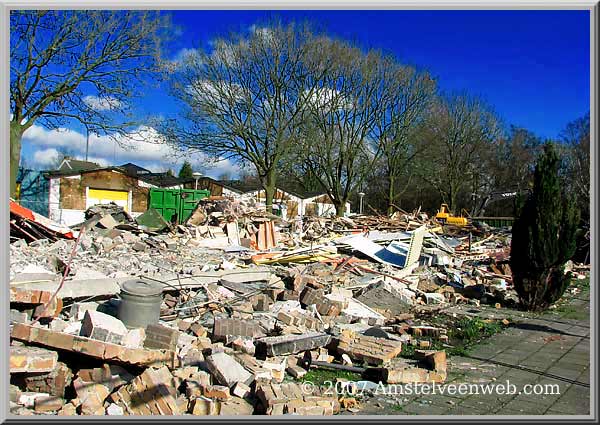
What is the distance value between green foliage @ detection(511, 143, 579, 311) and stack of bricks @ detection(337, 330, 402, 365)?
13.9 ft

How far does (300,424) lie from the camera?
3723mm

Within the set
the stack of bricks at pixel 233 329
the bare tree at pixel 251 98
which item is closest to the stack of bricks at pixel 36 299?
the stack of bricks at pixel 233 329

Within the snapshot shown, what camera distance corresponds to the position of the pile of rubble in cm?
465

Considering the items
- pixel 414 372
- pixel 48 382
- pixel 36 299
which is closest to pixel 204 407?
pixel 48 382

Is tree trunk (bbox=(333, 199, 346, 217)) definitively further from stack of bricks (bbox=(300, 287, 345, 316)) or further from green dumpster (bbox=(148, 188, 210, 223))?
stack of bricks (bbox=(300, 287, 345, 316))

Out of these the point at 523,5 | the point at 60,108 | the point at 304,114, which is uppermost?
the point at 304,114

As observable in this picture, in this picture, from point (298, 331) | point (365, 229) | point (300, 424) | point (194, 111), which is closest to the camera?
point (300, 424)

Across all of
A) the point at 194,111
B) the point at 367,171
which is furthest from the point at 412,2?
the point at 367,171

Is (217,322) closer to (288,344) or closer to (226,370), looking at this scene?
(288,344)

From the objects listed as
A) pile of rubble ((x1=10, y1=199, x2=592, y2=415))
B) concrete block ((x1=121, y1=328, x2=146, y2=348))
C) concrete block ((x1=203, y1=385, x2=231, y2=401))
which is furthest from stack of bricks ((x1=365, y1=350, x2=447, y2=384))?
concrete block ((x1=121, y1=328, x2=146, y2=348))

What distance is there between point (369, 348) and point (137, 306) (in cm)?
285

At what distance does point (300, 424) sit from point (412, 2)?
10.6 feet

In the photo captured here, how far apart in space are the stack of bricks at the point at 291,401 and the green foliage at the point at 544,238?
6.02 meters

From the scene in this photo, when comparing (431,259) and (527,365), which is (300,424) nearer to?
(527,365)
